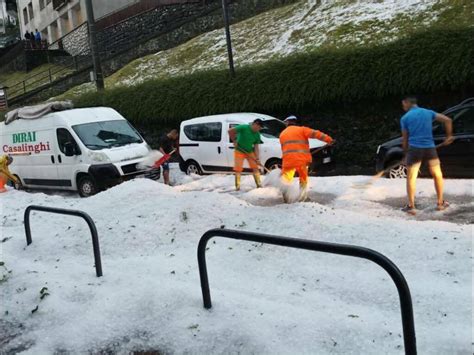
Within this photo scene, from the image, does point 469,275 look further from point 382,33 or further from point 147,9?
point 147,9

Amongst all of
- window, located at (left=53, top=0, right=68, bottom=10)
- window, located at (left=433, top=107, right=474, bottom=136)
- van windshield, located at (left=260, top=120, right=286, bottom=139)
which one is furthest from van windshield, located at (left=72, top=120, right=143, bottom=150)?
Result: window, located at (left=53, top=0, right=68, bottom=10)

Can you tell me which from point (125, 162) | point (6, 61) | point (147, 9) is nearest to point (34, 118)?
point (125, 162)

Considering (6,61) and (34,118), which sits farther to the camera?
(6,61)

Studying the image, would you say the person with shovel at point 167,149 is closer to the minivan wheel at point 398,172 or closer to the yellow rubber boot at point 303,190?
the yellow rubber boot at point 303,190

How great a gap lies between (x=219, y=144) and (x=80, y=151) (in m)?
3.56

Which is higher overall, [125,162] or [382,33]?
[382,33]

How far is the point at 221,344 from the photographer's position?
3.64 meters

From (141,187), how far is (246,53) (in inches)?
485

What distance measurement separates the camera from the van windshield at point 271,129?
39.8ft

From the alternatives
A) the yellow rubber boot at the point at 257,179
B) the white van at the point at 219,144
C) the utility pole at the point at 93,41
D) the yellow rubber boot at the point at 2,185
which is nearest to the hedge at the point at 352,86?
the white van at the point at 219,144

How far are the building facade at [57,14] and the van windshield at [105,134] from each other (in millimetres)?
19694

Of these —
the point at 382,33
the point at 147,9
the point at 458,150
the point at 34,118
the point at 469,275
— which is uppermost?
the point at 147,9

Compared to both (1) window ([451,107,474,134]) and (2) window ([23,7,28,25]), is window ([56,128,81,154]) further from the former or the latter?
(2) window ([23,7,28,25])

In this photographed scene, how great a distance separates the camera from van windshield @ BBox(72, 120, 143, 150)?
11867 mm
